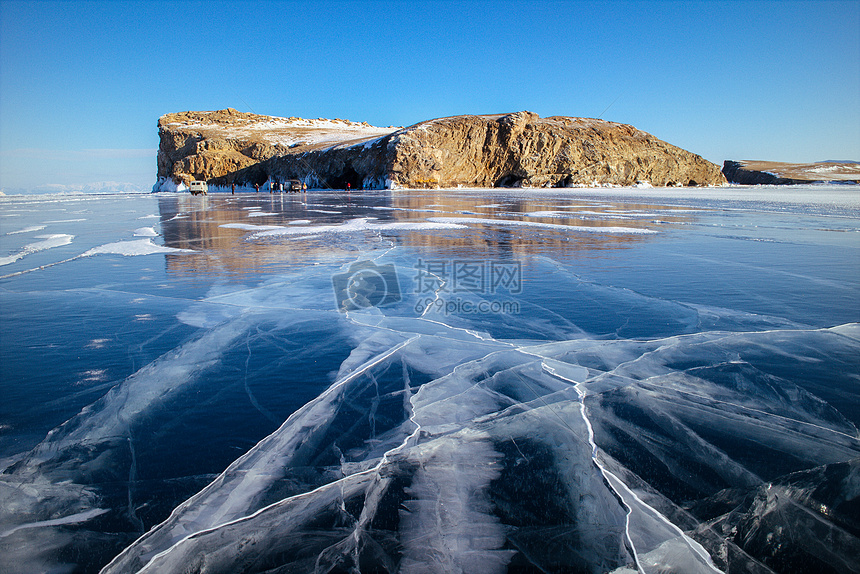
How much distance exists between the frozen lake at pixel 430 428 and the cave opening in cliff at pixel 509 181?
6150cm

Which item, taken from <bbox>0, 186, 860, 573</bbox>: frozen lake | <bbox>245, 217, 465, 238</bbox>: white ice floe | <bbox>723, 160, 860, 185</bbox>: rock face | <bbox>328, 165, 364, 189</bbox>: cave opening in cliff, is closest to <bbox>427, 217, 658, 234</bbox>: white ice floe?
<bbox>245, 217, 465, 238</bbox>: white ice floe

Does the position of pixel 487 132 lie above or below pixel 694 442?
above

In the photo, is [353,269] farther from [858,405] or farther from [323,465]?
[858,405]

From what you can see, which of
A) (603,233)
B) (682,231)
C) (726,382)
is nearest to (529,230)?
(603,233)

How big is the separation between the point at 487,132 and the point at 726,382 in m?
64.2

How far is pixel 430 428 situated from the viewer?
250cm

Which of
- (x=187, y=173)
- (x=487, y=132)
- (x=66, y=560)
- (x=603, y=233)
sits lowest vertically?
(x=66, y=560)

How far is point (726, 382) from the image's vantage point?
3.00 m

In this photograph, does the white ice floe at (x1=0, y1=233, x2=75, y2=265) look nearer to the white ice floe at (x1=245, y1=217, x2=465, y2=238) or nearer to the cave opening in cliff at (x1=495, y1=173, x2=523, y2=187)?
the white ice floe at (x1=245, y1=217, x2=465, y2=238)

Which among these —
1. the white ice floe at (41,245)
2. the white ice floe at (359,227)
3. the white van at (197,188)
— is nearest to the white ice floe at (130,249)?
the white ice floe at (41,245)

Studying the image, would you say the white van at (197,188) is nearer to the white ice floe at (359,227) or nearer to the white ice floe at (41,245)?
the white ice floe at (41,245)

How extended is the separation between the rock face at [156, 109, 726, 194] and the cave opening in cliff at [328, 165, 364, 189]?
0.48ft

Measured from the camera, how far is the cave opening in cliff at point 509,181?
64.8 m

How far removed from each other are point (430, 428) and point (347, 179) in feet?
212
